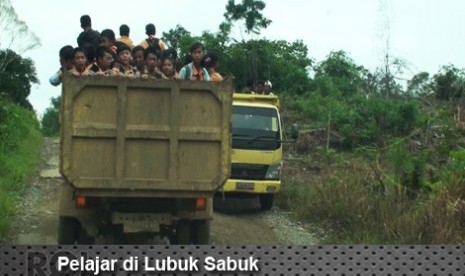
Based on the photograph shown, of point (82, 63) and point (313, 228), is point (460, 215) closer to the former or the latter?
point (313, 228)

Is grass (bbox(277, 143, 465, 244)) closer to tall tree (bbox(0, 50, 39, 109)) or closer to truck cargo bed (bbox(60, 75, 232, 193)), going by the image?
truck cargo bed (bbox(60, 75, 232, 193))

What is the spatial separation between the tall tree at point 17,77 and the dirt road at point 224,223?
16.9 m

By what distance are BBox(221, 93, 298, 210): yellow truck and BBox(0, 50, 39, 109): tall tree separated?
20268 mm

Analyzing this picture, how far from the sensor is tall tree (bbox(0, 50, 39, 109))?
3255 centimetres

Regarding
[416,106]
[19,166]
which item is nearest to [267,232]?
[19,166]

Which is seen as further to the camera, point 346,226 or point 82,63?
point 346,226

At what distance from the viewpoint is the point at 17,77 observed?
116 feet

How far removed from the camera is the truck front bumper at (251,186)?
13883 millimetres

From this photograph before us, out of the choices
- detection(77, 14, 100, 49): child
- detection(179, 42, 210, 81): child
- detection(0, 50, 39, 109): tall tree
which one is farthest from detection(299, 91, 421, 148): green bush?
detection(0, 50, 39, 109): tall tree

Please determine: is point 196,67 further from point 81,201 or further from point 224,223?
point 224,223

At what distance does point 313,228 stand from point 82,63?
5656mm

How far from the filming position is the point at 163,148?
7434mm
